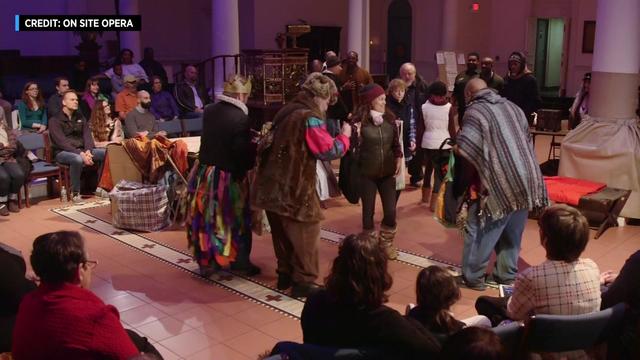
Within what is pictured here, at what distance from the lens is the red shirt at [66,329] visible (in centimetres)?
275

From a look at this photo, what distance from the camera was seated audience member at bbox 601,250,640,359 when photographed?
3203 mm

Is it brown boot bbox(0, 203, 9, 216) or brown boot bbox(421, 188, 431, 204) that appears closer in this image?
brown boot bbox(0, 203, 9, 216)

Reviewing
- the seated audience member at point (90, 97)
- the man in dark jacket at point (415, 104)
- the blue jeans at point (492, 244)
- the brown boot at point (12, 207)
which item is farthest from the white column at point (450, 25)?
the blue jeans at point (492, 244)

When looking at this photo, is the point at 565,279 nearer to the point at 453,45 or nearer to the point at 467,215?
the point at 467,215

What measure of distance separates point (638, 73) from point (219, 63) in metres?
6.67

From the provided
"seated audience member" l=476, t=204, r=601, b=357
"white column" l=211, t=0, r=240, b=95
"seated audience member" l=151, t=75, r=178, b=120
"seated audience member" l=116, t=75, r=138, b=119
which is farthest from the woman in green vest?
"white column" l=211, t=0, r=240, b=95

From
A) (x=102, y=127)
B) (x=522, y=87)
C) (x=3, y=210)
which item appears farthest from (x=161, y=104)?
(x=522, y=87)

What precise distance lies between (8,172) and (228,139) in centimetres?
344

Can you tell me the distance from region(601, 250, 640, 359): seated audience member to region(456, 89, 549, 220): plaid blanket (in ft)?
5.63

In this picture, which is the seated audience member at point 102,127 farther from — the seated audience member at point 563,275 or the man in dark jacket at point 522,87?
the seated audience member at point 563,275

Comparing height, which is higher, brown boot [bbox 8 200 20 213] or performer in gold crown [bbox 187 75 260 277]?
performer in gold crown [bbox 187 75 260 277]

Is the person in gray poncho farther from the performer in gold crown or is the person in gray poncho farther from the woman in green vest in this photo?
the performer in gold crown

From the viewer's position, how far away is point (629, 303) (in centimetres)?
333

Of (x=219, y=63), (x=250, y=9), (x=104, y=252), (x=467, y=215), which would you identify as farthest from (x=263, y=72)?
(x=250, y=9)
